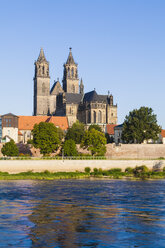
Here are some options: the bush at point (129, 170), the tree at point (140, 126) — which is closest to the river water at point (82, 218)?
the bush at point (129, 170)

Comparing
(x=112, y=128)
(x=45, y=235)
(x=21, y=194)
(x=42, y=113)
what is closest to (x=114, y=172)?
(x=21, y=194)

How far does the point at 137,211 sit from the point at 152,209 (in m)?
1.47

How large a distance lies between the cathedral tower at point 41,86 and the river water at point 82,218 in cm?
11083

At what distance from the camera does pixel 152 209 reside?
27.2 m

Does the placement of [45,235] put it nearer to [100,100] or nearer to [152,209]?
[152,209]

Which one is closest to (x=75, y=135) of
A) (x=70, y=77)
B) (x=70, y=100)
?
(x=70, y=100)

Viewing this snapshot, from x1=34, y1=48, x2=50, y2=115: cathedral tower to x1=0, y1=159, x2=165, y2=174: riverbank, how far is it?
84.9m

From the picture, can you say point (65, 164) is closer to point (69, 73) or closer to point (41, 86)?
point (41, 86)

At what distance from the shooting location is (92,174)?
59906 mm

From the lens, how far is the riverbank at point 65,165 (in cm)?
5912

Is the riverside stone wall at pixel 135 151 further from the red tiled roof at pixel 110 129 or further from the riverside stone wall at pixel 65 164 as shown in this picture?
the red tiled roof at pixel 110 129

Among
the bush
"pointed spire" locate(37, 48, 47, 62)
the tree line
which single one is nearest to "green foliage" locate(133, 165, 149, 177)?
the bush

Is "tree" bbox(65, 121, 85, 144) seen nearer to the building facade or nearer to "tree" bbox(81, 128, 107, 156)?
"tree" bbox(81, 128, 107, 156)

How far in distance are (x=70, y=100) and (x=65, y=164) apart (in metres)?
71.7
